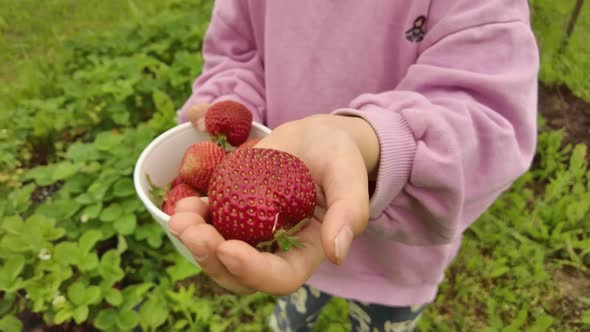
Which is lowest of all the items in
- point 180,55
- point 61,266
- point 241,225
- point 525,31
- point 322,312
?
point 322,312

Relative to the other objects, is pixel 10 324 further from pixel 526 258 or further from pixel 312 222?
pixel 526 258

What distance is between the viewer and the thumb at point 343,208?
1.55 feet

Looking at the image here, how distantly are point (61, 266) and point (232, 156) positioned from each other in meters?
1.02

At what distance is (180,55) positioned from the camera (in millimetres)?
2340

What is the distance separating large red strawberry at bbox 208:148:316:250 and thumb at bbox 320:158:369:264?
4 centimetres

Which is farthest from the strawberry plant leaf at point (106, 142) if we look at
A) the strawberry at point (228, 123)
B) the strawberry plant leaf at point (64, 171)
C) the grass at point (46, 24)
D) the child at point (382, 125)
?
the grass at point (46, 24)

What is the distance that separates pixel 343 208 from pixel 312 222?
0.15 meters

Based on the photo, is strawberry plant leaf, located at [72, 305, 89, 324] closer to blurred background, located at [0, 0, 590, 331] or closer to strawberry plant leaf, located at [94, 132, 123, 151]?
blurred background, located at [0, 0, 590, 331]

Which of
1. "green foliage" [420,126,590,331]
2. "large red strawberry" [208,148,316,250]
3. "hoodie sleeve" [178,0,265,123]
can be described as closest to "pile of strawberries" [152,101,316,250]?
"large red strawberry" [208,148,316,250]

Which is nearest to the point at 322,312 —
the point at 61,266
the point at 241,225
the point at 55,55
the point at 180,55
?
the point at 61,266

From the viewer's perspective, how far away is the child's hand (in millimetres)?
486

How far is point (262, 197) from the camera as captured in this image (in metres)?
0.59

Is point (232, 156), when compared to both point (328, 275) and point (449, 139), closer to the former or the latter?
point (449, 139)

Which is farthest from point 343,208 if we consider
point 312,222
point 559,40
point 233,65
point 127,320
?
point 559,40
